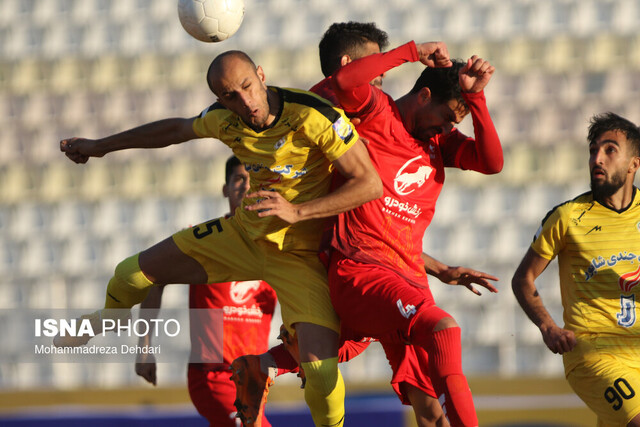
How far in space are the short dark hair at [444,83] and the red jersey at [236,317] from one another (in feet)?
7.26

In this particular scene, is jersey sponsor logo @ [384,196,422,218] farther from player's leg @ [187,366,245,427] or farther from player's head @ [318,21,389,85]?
player's leg @ [187,366,245,427]

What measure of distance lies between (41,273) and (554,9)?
614 centimetres

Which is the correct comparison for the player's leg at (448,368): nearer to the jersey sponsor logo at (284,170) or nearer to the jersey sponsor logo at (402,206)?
the jersey sponsor logo at (402,206)

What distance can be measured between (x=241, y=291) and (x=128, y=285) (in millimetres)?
1491

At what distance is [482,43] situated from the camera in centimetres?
1038

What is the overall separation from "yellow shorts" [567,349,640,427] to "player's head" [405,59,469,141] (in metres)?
1.53

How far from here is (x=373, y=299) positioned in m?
4.29

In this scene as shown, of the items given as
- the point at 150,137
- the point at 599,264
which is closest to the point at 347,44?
the point at 150,137

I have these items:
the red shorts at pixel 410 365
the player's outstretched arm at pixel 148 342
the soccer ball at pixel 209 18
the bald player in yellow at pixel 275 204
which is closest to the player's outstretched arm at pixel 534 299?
the red shorts at pixel 410 365

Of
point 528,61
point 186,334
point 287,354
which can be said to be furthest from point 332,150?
point 528,61

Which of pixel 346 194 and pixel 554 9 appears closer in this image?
pixel 346 194

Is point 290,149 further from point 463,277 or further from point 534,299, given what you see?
point 534,299

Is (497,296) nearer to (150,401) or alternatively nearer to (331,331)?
(150,401)

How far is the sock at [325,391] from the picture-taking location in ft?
14.6
